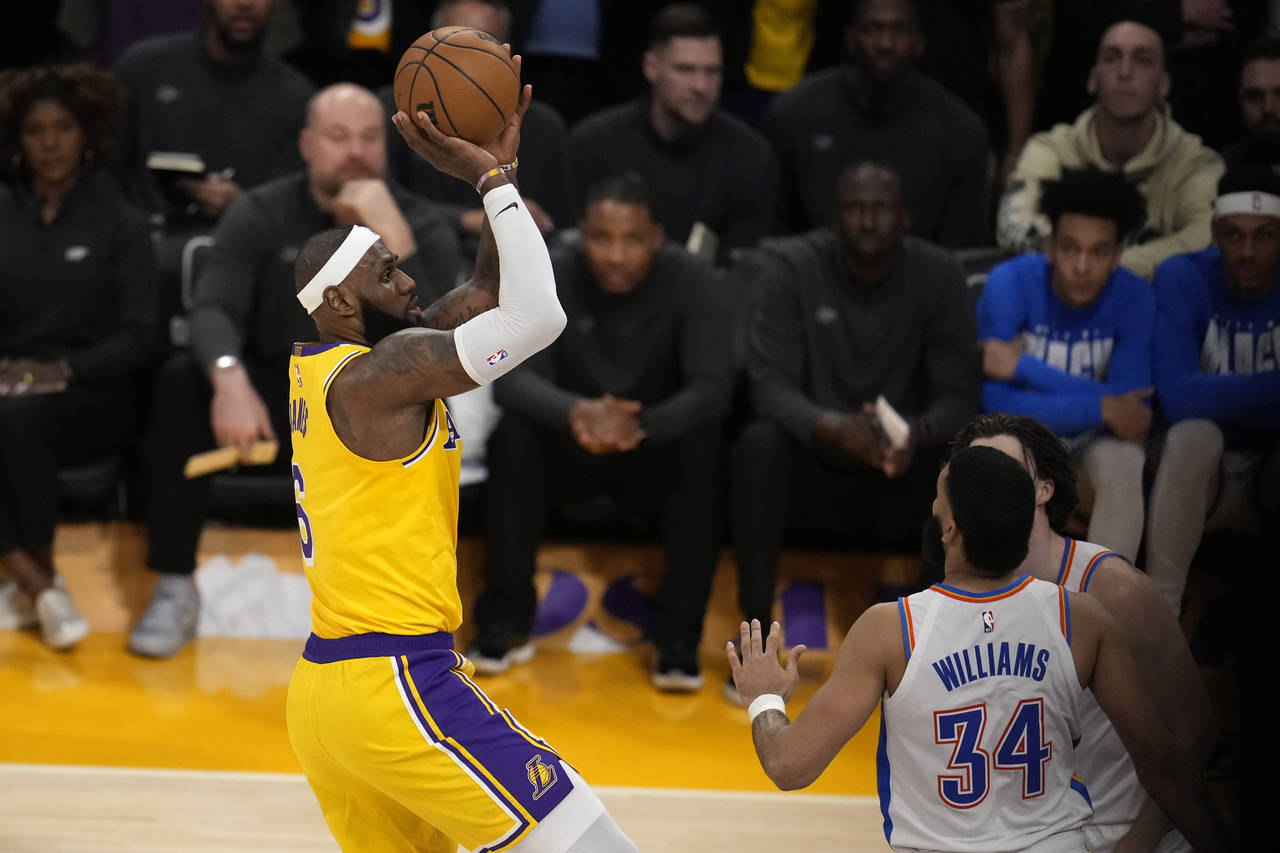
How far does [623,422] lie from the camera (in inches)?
191

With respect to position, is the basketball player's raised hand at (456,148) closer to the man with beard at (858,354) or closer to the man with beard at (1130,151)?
the man with beard at (858,354)

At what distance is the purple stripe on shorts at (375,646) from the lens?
109 inches

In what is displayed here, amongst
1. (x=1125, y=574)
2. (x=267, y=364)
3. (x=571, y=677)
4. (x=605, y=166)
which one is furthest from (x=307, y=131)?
(x=1125, y=574)

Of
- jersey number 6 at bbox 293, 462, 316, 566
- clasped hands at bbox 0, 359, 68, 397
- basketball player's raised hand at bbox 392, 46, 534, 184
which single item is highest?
basketball player's raised hand at bbox 392, 46, 534, 184

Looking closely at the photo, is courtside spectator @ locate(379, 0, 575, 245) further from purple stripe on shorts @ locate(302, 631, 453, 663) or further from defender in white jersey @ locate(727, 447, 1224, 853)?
defender in white jersey @ locate(727, 447, 1224, 853)

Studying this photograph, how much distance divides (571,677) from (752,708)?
7.68 feet

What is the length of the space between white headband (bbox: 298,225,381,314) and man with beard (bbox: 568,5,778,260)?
303cm

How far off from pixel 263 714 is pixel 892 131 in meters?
3.19

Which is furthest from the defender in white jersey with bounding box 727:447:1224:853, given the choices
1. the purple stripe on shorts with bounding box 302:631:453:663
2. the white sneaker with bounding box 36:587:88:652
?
the white sneaker with bounding box 36:587:88:652

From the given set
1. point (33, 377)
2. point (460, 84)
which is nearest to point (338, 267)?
point (460, 84)

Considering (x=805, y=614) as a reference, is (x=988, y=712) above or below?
above

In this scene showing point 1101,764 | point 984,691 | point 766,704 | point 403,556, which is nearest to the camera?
point 984,691

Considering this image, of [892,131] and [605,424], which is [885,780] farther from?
[892,131]

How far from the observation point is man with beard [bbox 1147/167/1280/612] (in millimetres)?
4590
